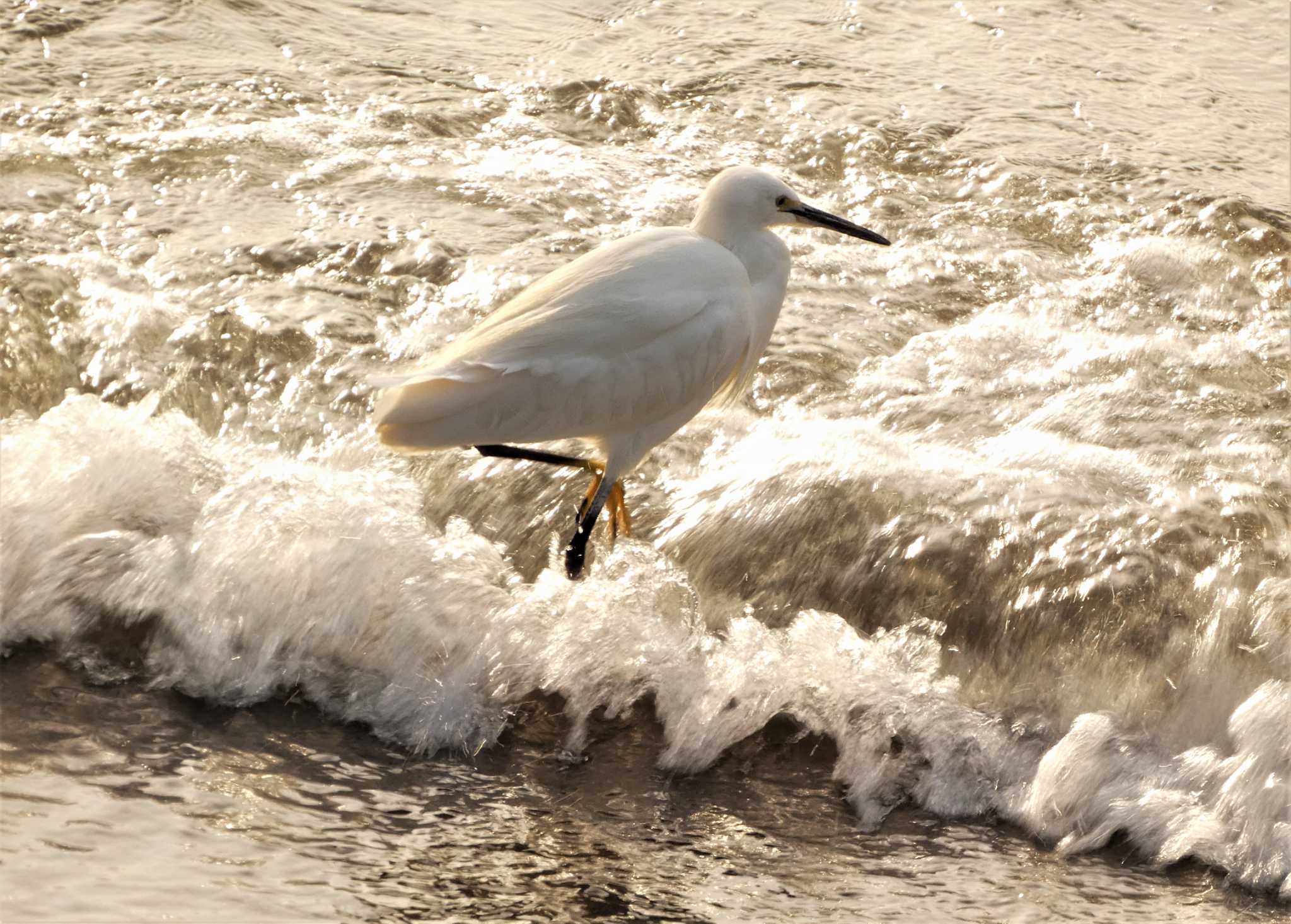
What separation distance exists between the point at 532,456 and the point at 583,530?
0.80ft

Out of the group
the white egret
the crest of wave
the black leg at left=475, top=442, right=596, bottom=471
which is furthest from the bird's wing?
the crest of wave

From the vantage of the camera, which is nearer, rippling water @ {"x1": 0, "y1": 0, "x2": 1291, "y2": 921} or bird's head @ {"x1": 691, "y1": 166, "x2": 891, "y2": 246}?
rippling water @ {"x1": 0, "y1": 0, "x2": 1291, "y2": 921}

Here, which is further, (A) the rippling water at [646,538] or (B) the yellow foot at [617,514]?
(B) the yellow foot at [617,514]

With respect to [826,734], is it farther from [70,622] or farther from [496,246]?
[496,246]

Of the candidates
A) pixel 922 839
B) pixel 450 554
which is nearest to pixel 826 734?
pixel 922 839

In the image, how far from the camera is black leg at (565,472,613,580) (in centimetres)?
342

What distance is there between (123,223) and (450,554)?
7.77 ft

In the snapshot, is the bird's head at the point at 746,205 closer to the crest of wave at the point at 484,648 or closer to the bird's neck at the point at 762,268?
the bird's neck at the point at 762,268

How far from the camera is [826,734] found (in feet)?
9.80

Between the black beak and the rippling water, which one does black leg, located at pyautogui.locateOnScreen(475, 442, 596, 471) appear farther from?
the black beak

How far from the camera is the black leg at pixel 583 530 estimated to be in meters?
3.42

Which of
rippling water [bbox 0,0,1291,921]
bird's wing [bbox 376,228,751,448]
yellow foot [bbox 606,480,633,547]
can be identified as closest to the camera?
rippling water [bbox 0,0,1291,921]

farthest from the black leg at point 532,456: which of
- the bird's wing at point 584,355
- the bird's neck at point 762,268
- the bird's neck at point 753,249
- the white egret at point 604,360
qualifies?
the bird's neck at point 753,249

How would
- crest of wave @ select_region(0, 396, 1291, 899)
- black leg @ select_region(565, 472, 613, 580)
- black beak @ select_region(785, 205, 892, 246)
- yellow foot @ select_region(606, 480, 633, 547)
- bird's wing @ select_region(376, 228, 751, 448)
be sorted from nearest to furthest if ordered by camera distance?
crest of wave @ select_region(0, 396, 1291, 899), bird's wing @ select_region(376, 228, 751, 448), black leg @ select_region(565, 472, 613, 580), yellow foot @ select_region(606, 480, 633, 547), black beak @ select_region(785, 205, 892, 246)
